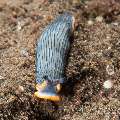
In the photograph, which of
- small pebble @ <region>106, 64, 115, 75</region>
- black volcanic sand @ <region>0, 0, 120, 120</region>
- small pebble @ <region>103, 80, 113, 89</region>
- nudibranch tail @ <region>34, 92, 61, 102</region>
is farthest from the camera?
small pebble @ <region>106, 64, 115, 75</region>

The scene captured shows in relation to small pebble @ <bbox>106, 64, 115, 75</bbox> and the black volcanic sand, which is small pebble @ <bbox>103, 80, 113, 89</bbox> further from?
small pebble @ <bbox>106, 64, 115, 75</bbox>

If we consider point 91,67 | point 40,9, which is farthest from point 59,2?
point 91,67

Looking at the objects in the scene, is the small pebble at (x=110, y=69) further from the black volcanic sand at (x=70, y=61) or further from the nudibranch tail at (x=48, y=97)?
the nudibranch tail at (x=48, y=97)

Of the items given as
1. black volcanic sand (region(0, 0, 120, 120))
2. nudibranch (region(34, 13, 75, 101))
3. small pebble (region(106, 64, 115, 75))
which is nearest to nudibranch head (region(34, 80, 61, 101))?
nudibranch (region(34, 13, 75, 101))

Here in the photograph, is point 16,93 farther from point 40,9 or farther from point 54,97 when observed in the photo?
point 40,9

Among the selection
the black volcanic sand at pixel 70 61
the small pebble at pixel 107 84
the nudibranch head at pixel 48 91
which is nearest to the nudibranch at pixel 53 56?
the nudibranch head at pixel 48 91

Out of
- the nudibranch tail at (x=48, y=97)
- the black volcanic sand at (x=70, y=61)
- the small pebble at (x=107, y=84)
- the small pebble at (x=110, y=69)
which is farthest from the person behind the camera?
the small pebble at (x=110, y=69)

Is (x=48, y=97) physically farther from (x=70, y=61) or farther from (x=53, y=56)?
(x=70, y=61)

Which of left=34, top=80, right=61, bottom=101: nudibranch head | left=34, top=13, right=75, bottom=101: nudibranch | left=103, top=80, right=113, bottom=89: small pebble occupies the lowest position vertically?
left=103, top=80, right=113, bottom=89: small pebble
